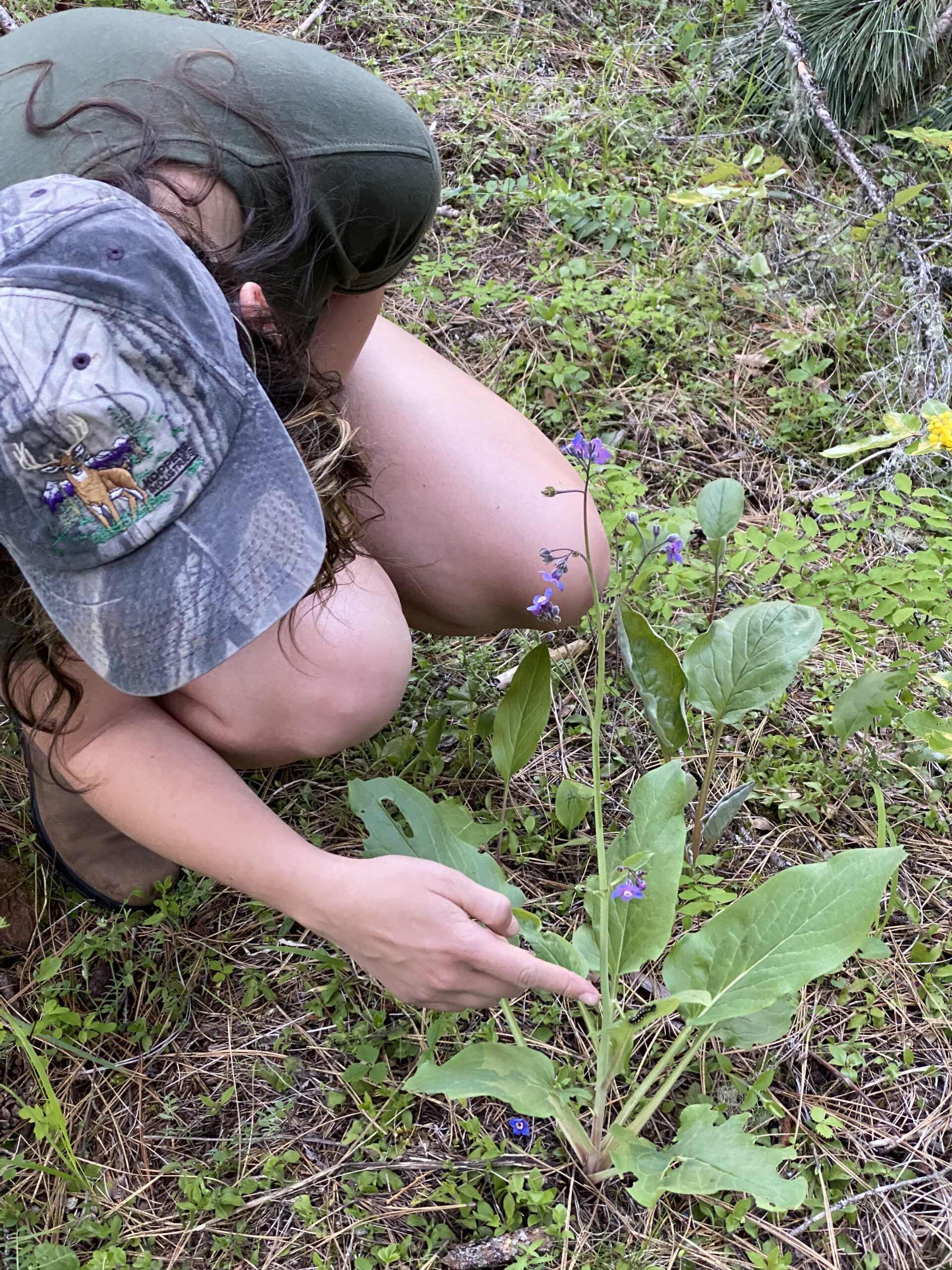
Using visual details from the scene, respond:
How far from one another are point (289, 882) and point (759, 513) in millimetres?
1468

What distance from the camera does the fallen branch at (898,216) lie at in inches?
95.2

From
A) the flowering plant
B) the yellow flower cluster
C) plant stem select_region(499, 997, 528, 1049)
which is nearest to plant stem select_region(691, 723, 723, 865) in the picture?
the flowering plant

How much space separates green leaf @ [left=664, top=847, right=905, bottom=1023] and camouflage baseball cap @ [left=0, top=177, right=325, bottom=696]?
73 cm

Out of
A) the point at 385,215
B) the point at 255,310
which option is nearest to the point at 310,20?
the point at 385,215

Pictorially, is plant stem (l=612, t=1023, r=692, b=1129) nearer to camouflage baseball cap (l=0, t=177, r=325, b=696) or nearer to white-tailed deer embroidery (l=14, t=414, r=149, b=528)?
camouflage baseball cap (l=0, t=177, r=325, b=696)

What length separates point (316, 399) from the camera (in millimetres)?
1255

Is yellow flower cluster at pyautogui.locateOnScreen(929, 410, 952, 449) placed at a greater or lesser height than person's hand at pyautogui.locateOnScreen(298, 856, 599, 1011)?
greater

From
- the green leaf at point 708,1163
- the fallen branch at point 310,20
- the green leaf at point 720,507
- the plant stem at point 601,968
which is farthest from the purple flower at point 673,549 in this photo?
the fallen branch at point 310,20

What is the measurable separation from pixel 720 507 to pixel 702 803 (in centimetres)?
49

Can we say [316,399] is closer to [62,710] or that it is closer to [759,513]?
[62,710]

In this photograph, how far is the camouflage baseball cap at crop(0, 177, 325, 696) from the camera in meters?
0.97

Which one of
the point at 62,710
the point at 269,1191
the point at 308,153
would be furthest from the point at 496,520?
the point at 269,1191

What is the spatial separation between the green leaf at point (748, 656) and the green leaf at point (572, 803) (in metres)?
0.24

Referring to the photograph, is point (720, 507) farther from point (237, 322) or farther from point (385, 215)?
point (237, 322)
